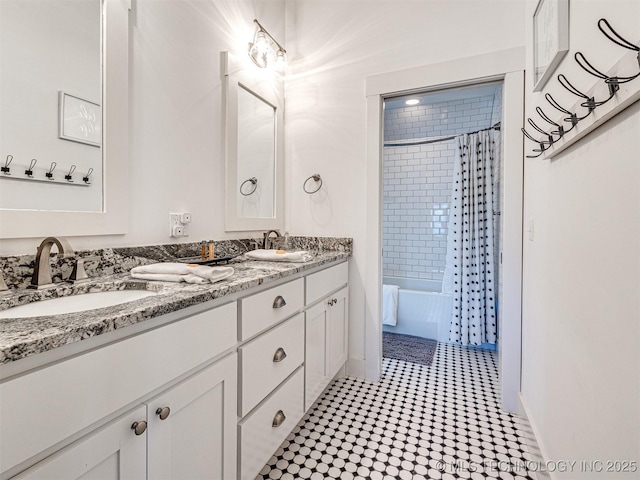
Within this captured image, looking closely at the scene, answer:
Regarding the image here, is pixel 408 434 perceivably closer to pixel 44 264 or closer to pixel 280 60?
pixel 44 264

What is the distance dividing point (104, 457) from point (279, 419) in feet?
2.69

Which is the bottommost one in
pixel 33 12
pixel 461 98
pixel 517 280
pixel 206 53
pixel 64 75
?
pixel 517 280

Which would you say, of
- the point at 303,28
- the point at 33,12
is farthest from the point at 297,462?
the point at 303,28

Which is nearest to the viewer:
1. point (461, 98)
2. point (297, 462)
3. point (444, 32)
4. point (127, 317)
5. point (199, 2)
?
point (127, 317)

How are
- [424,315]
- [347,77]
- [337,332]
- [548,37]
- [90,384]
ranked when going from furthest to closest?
[424,315], [347,77], [337,332], [548,37], [90,384]

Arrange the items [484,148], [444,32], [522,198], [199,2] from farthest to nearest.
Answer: [484,148] → [444,32] → [522,198] → [199,2]

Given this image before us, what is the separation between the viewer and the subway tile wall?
3625 millimetres

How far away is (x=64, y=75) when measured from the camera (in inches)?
45.6

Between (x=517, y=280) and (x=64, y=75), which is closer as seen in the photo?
(x=64, y=75)

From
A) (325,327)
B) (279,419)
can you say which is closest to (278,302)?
(279,419)

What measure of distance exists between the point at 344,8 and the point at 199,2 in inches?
42.8

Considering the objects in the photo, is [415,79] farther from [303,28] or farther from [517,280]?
[517,280]

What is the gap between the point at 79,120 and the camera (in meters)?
1.20

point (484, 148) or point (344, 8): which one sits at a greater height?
point (344, 8)
